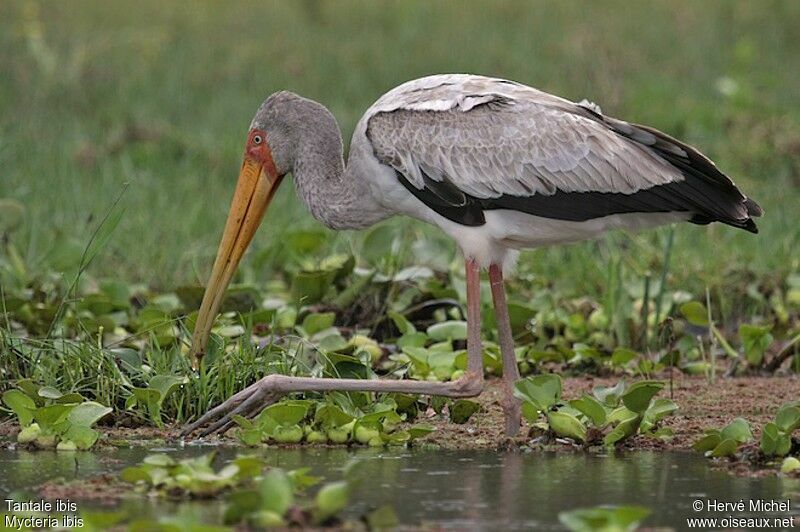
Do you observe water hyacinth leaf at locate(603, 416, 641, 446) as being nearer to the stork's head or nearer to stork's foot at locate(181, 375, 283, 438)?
stork's foot at locate(181, 375, 283, 438)

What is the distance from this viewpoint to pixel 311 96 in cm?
1347

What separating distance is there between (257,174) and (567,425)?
2.01 metres

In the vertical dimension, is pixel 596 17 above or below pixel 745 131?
above

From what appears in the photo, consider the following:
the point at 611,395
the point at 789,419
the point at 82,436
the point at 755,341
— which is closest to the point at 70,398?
the point at 82,436

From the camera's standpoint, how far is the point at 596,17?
15.4 m

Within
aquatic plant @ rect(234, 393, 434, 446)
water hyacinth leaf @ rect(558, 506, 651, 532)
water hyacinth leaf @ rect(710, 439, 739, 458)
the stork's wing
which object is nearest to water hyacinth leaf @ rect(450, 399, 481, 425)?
aquatic plant @ rect(234, 393, 434, 446)

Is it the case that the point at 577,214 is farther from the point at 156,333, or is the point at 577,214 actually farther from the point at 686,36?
the point at 686,36

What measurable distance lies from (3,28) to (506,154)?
899cm

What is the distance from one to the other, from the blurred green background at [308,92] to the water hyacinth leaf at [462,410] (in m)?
2.03

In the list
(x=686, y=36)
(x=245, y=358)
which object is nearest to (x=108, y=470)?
(x=245, y=358)

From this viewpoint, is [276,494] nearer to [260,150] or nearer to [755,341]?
[260,150]

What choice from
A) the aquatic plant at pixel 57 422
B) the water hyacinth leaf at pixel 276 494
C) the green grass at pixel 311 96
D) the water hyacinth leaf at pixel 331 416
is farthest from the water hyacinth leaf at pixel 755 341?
the water hyacinth leaf at pixel 276 494

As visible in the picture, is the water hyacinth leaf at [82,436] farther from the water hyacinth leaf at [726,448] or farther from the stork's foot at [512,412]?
the water hyacinth leaf at [726,448]

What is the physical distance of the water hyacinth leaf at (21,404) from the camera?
5.99 m
